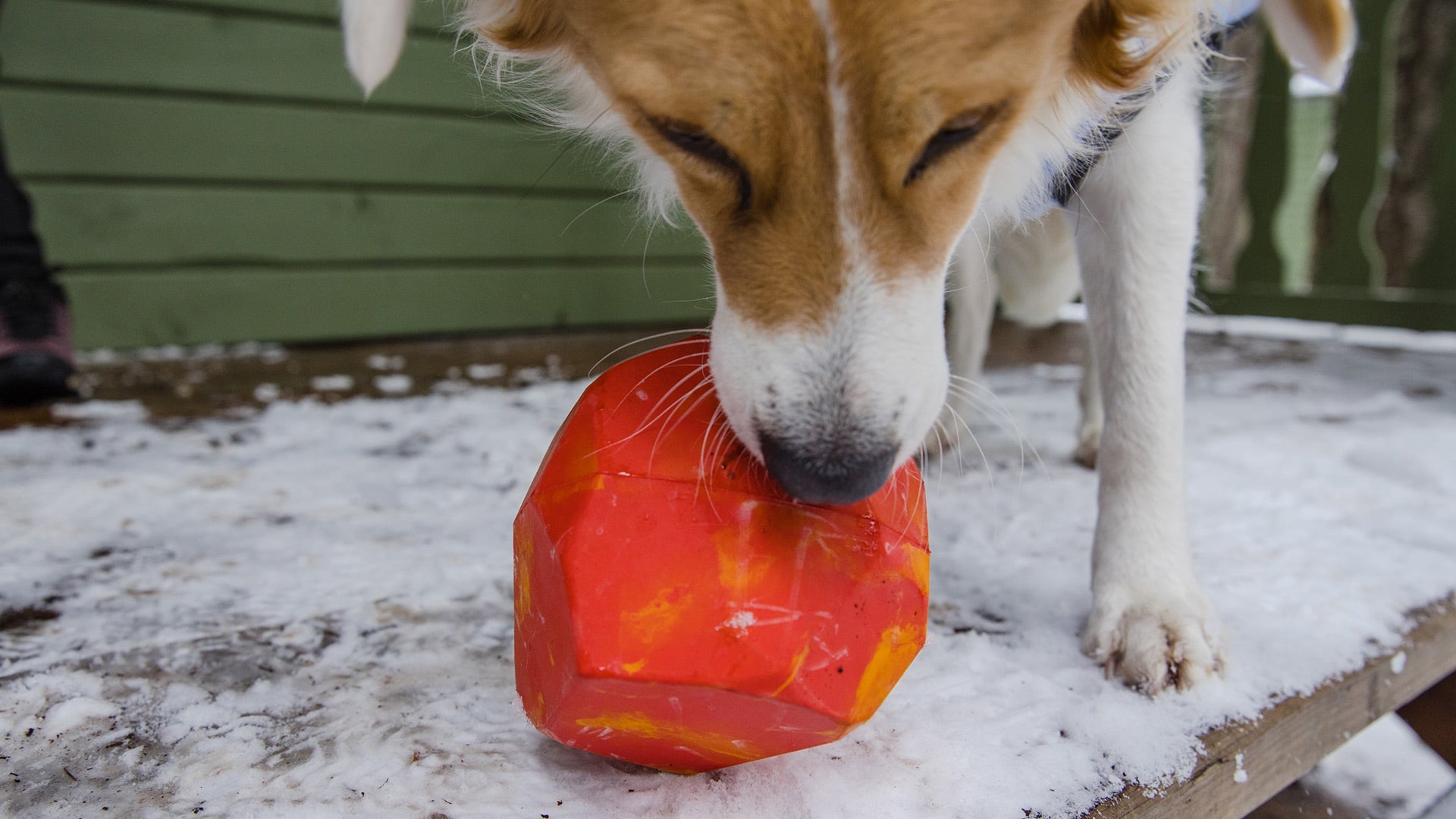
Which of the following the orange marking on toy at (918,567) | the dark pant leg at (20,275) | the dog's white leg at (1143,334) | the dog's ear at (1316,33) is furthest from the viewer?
the dark pant leg at (20,275)

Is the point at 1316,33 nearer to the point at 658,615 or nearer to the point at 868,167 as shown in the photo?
the point at 868,167

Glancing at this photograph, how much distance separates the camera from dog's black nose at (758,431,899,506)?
2.68 ft

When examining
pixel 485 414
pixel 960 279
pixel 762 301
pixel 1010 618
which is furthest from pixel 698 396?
pixel 485 414

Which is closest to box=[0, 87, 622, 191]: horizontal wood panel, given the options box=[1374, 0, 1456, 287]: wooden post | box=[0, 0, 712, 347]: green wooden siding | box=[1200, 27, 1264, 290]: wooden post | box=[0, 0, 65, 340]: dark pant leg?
box=[0, 0, 712, 347]: green wooden siding

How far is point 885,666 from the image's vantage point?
0.84m

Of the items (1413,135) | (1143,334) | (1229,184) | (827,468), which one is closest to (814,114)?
(827,468)

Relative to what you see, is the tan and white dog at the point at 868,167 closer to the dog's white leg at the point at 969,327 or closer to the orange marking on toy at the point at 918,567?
the orange marking on toy at the point at 918,567

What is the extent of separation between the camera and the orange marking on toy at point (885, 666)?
83cm

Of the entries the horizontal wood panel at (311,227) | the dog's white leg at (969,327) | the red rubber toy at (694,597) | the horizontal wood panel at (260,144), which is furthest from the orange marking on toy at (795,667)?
the horizontal wood panel at (260,144)

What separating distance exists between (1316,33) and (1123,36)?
752 mm

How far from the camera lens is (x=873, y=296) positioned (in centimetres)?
87

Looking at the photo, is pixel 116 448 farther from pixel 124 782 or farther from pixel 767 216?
pixel 767 216

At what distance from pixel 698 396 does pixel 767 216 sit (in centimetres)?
18

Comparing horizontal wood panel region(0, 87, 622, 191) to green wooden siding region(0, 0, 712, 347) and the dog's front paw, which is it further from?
the dog's front paw
